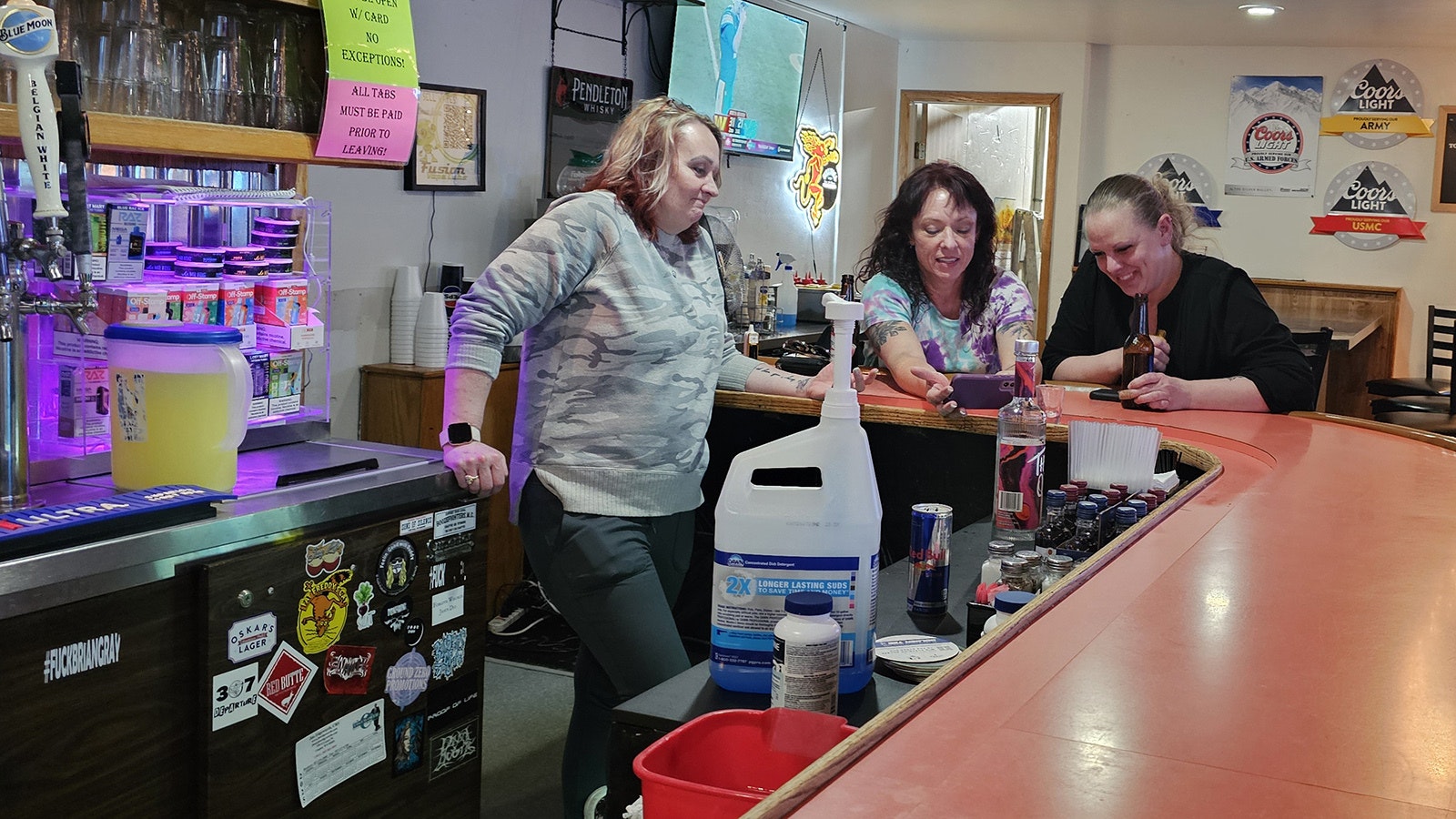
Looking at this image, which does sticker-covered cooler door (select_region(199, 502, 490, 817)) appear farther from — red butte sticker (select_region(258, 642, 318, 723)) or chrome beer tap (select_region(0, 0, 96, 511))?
chrome beer tap (select_region(0, 0, 96, 511))

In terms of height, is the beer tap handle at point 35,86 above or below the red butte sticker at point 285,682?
above

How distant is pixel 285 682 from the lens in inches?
86.3

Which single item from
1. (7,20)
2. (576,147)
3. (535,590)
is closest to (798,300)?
(576,147)

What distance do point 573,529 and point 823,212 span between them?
6183 mm

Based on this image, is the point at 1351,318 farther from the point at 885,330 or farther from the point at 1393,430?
the point at 885,330

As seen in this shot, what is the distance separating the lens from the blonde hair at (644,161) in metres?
2.34

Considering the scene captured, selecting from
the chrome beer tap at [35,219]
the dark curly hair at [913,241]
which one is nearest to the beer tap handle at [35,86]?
the chrome beer tap at [35,219]

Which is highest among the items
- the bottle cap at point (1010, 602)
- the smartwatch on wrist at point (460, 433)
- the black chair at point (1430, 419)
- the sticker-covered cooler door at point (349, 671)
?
the smartwatch on wrist at point (460, 433)

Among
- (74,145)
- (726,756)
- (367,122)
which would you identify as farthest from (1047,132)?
(726,756)

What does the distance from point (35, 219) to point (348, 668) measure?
0.92 meters

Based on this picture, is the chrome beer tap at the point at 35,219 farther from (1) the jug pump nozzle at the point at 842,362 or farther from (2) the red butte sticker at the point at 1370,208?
(2) the red butte sticker at the point at 1370,208

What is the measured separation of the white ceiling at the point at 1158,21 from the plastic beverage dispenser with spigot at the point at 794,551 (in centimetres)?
631

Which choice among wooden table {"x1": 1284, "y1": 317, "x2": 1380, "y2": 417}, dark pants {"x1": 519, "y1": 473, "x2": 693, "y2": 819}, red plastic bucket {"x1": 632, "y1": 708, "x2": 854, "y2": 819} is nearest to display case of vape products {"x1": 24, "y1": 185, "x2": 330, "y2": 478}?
dark pants {"x1": 519, "y1": 473, "x2": 693, "y2": 819}

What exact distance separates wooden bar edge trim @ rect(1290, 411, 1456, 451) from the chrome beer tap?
253 centimetres
